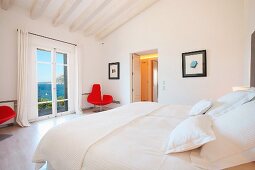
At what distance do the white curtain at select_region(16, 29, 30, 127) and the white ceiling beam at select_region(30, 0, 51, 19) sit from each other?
0.54 m

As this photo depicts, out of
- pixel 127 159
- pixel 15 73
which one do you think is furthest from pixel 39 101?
pixel 127 159

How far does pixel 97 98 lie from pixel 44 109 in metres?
1.68

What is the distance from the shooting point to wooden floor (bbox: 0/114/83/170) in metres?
1.94

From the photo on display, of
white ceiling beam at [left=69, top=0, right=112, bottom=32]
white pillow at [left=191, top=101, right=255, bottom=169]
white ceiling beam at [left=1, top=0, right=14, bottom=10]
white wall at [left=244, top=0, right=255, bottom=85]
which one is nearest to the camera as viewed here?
white pillow at [left=191, top=101, right=255, bottom=169]

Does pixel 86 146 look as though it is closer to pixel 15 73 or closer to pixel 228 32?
pixel 15 73

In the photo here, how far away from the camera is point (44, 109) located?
14.5 ft

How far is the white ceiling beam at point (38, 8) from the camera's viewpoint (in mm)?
3510

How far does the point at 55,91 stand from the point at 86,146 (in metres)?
4.01

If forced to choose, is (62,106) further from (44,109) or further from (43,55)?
(43,55)

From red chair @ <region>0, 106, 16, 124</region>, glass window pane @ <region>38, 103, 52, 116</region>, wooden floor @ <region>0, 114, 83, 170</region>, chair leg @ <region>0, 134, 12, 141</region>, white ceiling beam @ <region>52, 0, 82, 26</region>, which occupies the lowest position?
wooden floor @ <region>0, 114, 83, 170</region>

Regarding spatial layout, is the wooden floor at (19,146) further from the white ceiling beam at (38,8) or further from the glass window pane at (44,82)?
the white ceiling beam at (38,8)

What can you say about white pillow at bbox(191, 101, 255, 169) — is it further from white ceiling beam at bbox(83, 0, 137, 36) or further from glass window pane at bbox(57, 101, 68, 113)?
glass window pane at bbox(57, 101, 68, 113)

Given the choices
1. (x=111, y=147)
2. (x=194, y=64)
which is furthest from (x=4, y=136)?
(x=194, y=64)

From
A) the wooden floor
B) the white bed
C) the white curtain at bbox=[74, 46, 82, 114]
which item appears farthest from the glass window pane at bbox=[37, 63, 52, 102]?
the white bed
